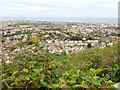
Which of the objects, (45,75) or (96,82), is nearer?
(96,82)

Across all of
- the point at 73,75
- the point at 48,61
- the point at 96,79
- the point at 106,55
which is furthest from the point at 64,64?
the point at 106,55

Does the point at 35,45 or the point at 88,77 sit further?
the point at 35,45

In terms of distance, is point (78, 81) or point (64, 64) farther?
point (64, 64)

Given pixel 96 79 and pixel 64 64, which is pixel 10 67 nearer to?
pixel 64 64

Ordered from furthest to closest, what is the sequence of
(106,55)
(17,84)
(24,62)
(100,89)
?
(106,55) < (24,62) < (17,84) < (100,89)

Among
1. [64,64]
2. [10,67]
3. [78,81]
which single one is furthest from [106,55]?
[78,81]

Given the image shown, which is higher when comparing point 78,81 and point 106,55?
point 78,81

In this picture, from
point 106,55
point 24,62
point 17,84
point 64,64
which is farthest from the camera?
point 106,55

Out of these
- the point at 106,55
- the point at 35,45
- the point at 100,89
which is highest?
the point at 35,45

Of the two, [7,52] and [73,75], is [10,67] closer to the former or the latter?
[7,52]
